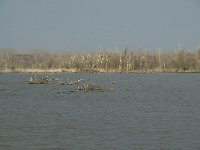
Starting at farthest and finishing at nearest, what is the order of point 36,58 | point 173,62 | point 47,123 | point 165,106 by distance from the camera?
point 36,58 < point 173,62 < point 165,106 < point 47,123

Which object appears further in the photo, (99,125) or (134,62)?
(134,62)

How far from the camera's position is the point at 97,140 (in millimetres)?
21938

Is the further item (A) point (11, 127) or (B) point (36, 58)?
(B) point (36, 58)

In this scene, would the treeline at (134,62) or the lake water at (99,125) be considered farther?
the treeline at (134,62)

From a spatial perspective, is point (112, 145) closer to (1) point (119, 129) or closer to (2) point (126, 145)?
(2) point (126, 145)

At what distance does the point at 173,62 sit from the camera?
10862cm

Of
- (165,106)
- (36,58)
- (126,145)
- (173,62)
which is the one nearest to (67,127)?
(126,145)

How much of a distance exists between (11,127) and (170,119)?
9.46 meters

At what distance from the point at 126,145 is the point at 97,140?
1.72 meters

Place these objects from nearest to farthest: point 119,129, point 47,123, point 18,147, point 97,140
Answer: point 18,147
point 97,140
point 119,129
point 47,123

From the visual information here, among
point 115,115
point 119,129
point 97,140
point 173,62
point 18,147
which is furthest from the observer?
point 173,62

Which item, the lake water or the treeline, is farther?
the treeline

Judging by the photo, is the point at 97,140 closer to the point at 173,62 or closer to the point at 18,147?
the point at 18,147

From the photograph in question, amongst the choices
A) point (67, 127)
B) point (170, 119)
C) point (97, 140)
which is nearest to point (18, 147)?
point (97, 140)
